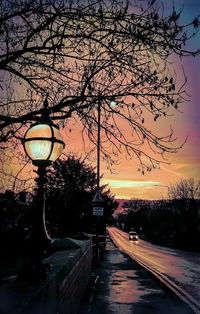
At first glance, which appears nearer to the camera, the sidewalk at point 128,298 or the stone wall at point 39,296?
the stone wall at point 39,296

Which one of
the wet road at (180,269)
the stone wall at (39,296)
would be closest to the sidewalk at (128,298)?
the wet road at (180,269)

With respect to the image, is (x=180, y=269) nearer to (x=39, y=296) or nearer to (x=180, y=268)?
(x=180, y=268)

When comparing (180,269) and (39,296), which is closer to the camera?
(39,296)

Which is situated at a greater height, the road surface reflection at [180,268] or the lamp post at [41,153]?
the lamp post at [41,153]

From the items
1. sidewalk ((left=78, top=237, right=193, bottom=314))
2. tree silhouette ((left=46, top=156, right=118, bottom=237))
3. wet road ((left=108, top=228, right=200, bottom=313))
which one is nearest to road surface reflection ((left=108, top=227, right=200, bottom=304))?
wet road ((left=108, top=228, right=200, bottom=313))

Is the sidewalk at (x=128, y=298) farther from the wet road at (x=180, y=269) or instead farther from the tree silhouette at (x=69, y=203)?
the tree silhouette at (x=69, y=203)

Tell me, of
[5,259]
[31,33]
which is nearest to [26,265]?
[31,33]

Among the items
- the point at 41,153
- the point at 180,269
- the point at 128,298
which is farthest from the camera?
the point at 180,269

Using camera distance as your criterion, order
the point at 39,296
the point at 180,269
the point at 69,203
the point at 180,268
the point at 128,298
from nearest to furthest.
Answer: the point at 39,296 → the point at 128,298 → the point at 180,269 → the point at 180,268 → the point at 69,203

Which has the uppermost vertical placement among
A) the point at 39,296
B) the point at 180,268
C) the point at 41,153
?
the point at 41,153

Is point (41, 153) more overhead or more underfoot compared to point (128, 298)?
more overhead

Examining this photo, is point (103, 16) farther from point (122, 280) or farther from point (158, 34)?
point (122, 280)

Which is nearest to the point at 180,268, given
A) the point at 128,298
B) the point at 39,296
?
the point at 128,298

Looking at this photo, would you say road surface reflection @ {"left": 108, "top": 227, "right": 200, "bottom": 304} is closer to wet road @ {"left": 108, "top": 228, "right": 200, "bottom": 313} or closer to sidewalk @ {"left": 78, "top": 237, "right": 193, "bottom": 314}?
wet road @ {"left": 108, "top": 228, "right": 200, "bottom": 313}
